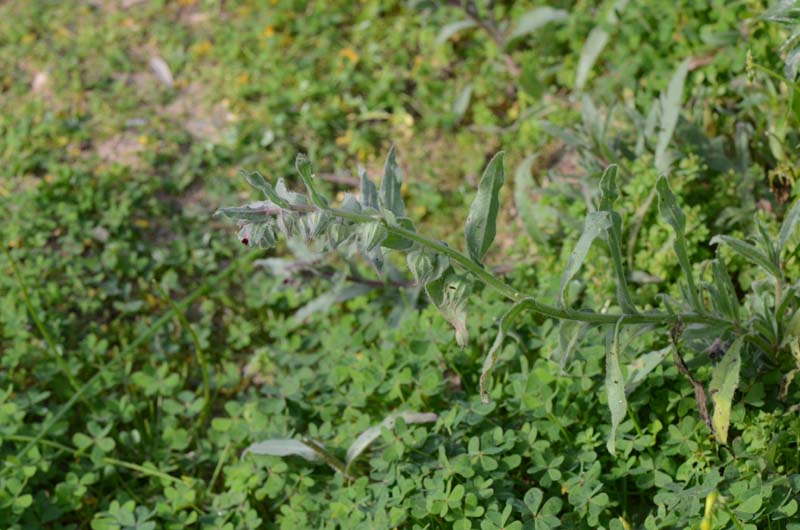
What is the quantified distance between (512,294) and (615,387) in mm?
364

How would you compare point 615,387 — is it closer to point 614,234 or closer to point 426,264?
point 614,234

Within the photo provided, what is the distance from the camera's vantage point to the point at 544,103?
14.4 ft

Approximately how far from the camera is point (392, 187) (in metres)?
2.70

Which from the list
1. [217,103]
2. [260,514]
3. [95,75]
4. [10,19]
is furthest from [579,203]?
[10,19]

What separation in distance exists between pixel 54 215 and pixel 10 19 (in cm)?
187

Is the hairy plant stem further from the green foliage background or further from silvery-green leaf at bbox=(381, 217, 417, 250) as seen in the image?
the green foliage background

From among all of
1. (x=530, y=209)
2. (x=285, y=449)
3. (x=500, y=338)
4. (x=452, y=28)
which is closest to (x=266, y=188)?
(x=500, y=338)

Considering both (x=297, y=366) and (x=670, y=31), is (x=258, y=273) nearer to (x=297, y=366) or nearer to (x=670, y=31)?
(x=297, y=366)

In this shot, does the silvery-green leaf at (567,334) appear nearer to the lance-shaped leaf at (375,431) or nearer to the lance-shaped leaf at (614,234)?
the lance-shaped leaf at (614,234)

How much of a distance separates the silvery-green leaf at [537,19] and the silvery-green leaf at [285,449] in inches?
96.8

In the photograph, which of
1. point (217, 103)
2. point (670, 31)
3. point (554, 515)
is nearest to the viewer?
point (554, 515)

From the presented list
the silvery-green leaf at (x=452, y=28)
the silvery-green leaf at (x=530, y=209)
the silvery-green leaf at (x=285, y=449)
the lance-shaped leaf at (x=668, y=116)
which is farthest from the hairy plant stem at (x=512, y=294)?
the silvery-green leaf at (x=452, y=28)

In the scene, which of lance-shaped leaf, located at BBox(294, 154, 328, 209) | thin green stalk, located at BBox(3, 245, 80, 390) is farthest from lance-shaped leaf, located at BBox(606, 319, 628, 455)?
thin green stalk, located at BBox(3, 245, 80, 390)

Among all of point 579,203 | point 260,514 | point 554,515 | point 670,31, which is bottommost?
point 260,514
